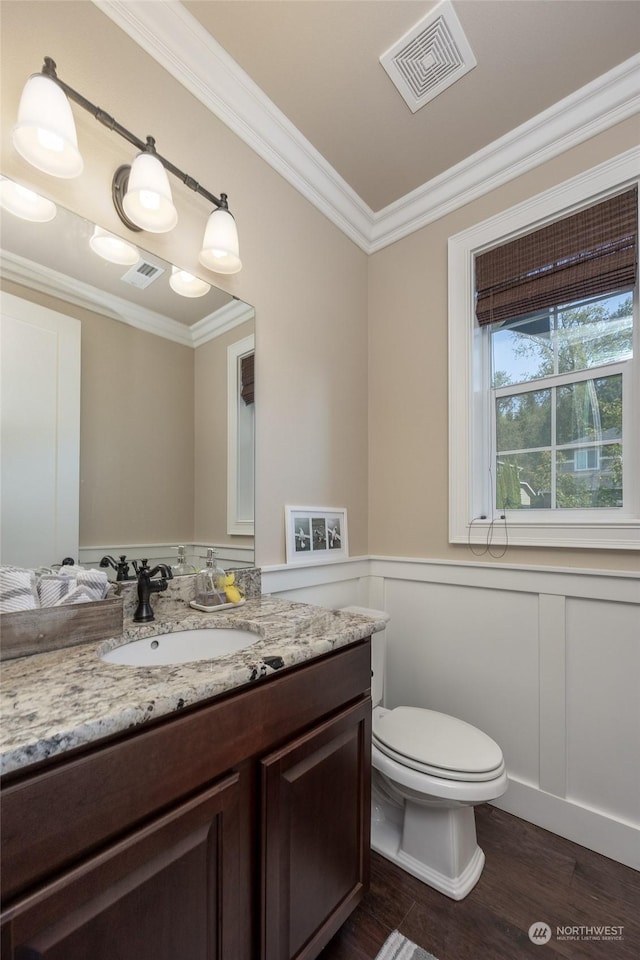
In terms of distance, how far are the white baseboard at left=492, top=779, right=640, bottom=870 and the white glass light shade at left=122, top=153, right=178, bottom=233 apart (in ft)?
7.69

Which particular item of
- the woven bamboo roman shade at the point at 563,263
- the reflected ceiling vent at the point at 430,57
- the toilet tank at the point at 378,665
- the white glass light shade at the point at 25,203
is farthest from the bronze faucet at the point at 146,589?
the reflected ceiling vent at the point at 430,57

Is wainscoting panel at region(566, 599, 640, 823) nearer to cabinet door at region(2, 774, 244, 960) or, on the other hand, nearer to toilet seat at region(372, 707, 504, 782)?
toilet seat at region(372, 707, 504, 782)

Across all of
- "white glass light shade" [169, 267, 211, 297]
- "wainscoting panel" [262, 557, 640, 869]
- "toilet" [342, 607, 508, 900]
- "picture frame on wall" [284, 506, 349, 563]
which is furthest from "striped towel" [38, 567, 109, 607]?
"toilet" [342, 607, 508, 900]

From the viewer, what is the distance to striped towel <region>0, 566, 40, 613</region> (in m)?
0.88

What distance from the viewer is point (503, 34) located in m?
1.34

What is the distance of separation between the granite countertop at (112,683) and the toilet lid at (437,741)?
0.52 m

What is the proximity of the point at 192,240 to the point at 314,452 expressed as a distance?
924 millimetres

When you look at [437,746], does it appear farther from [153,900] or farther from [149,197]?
[149,197]

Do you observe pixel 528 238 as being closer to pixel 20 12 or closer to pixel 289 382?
pixel 289 382

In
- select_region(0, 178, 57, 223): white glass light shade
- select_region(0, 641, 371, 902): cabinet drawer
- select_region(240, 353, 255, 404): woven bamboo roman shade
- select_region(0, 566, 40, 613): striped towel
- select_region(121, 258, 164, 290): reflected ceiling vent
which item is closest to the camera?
select_region(0, 641, 371, 902): cabinet drawer

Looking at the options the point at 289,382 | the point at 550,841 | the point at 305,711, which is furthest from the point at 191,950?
the point at 289,382

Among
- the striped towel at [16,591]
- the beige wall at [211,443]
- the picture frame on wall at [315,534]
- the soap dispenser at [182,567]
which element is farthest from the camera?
the picture frame on wall at [315,534]

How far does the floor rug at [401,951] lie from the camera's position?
1113mm

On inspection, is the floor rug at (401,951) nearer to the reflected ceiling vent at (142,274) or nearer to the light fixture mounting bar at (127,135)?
the reflected ceiling vent at (142,274)
